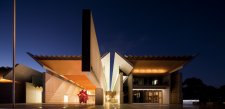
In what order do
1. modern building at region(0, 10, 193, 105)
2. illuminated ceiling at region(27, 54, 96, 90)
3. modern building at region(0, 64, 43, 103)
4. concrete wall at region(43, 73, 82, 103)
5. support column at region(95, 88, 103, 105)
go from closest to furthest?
support column at region(95, 88, 103, 105)
illuminated ceiling at region(27, 54, 96, 90)
modern building at region(0, 10, 193, 105)
concrete wall at region(43, 73, 82, 103)
modern building at region(0, 64, 43, 103)

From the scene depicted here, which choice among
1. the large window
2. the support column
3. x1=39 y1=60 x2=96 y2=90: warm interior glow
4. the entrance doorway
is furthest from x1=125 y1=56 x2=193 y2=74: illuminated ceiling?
the support column

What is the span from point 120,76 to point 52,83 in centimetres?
846

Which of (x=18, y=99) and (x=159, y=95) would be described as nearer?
(x=18, y=99)

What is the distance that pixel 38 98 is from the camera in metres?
46.8

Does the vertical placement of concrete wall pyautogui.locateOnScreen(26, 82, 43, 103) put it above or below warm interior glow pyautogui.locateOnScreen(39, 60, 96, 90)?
below

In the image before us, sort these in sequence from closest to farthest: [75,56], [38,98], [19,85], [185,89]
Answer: [75,56] < [19,85] < [38,98] < [185,89]

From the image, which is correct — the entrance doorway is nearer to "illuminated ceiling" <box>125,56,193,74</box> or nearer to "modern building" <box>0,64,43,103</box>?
"illuminated ceiling" <box>125,56,193,74</box>

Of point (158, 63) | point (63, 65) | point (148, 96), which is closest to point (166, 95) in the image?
point (148, 96)

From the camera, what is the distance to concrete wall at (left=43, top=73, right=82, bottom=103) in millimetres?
40406

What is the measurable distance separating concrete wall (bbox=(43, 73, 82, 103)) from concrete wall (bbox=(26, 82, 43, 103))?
2738 mm

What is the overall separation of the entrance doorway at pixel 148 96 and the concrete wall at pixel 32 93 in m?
13.6

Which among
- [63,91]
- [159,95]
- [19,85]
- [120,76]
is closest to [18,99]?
[19,85]

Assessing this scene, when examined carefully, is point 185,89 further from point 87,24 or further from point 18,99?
point 87,24

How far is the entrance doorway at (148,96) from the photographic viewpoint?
1880 inches
